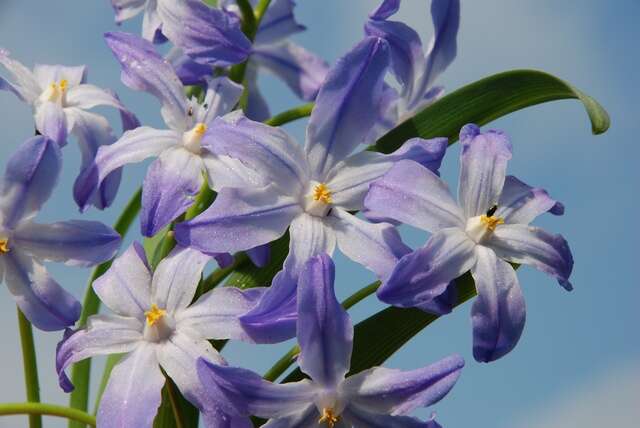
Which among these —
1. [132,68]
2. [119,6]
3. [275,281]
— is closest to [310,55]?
[119,6]

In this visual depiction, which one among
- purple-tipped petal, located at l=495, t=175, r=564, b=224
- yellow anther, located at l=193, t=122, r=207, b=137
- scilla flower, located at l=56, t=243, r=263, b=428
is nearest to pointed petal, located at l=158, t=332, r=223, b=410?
scilla flower, located at l=56, t=243, r=263, b=428

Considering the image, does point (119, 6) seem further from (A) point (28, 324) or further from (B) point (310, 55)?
(A) point (28, 324)

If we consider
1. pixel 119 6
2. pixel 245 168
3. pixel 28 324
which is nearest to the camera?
pixel 245 168

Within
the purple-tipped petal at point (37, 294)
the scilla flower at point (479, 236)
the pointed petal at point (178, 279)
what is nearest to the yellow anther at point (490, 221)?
the scilla flower at point (479, 236)

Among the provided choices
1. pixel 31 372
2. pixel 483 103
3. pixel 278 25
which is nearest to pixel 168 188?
pixel 31 372

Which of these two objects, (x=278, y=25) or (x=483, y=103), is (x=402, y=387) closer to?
(x=483, y=103)

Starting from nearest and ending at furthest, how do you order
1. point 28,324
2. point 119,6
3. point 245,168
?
point 245,168 → point 28,324 → point 119,6

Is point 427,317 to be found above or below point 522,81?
below

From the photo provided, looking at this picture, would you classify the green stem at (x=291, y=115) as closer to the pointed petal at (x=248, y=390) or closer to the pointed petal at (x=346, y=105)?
the pointed petal at (x=346, y=105)
